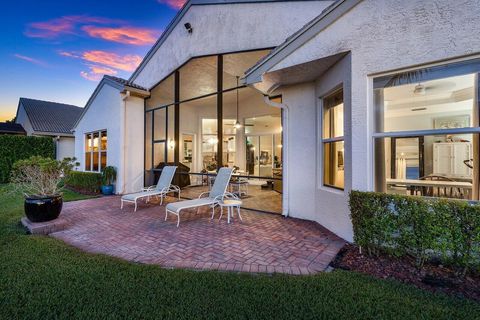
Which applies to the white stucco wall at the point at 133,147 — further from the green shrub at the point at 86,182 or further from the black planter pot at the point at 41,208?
the black planter pot at the point at 41,208

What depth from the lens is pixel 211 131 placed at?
14.5m

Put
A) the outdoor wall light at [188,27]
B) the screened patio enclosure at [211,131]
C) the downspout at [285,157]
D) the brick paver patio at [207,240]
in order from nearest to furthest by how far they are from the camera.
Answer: the brick paver patio at [207,240], the downspout at [285,157], the outdoor wall light at [188,27], the screened patio enclosure at [211,131]

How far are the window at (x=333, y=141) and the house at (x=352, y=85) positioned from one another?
0.03 m

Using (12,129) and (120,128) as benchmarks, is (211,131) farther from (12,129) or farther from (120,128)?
(12,129)

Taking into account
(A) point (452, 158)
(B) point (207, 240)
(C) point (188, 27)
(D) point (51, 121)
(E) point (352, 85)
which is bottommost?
(B) point (207, 240)

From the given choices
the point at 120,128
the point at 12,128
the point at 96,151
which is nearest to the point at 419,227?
the point at 120,128

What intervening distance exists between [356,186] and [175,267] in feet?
10.9

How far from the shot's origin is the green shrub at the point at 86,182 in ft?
34.0

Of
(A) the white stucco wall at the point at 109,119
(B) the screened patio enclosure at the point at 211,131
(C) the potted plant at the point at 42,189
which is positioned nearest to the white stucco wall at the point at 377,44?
(B) the screened patio enclosure at the point at 211,131

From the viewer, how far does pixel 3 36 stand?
507 inches

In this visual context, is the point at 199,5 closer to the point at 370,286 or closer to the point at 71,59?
the point at 370,286

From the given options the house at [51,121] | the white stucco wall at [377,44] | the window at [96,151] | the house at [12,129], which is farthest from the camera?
the house at [12,129]

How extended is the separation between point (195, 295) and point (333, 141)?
419 centimetres

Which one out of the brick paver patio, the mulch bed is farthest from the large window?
the brick paver patio
